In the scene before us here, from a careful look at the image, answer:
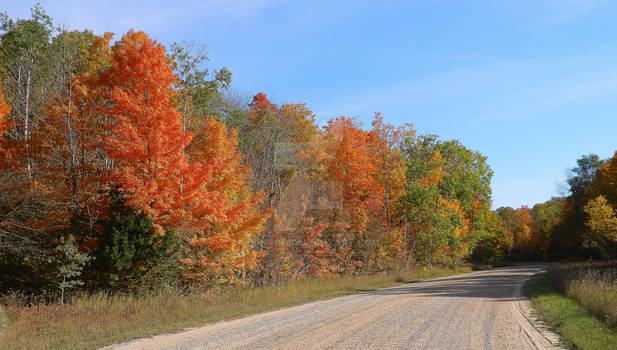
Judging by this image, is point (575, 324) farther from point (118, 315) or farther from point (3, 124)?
point (3, 124)

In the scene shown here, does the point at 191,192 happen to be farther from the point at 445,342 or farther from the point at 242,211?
the point at 445,342

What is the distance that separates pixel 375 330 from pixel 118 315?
8.55 metres

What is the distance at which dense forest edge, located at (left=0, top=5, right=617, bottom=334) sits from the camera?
1842cm

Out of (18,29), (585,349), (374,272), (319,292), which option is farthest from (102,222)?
(374,272)

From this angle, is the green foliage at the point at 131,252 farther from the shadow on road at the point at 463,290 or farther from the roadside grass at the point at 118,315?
the shadow on road at the point at 463,290

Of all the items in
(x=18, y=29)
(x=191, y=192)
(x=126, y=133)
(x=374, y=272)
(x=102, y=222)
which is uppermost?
(x=18, y=29)

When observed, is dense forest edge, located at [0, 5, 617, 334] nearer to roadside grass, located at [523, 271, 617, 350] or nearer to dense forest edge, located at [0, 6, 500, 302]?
dense forest edge, located at [0, 6, 500, 302]

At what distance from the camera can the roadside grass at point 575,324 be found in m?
9.61

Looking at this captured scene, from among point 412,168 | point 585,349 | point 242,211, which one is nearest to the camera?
point 585,349

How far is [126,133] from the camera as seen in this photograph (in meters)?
18.6

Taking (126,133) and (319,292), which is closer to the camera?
(126,133)

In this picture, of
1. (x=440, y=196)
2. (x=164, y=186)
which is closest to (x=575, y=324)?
(x=164, y=186)

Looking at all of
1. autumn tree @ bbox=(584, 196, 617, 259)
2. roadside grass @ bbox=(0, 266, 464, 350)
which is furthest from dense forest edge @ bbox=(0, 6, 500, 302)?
autumn tree @ bbox=(584, 196, 617, 259)

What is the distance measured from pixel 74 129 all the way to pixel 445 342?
1823 cm
